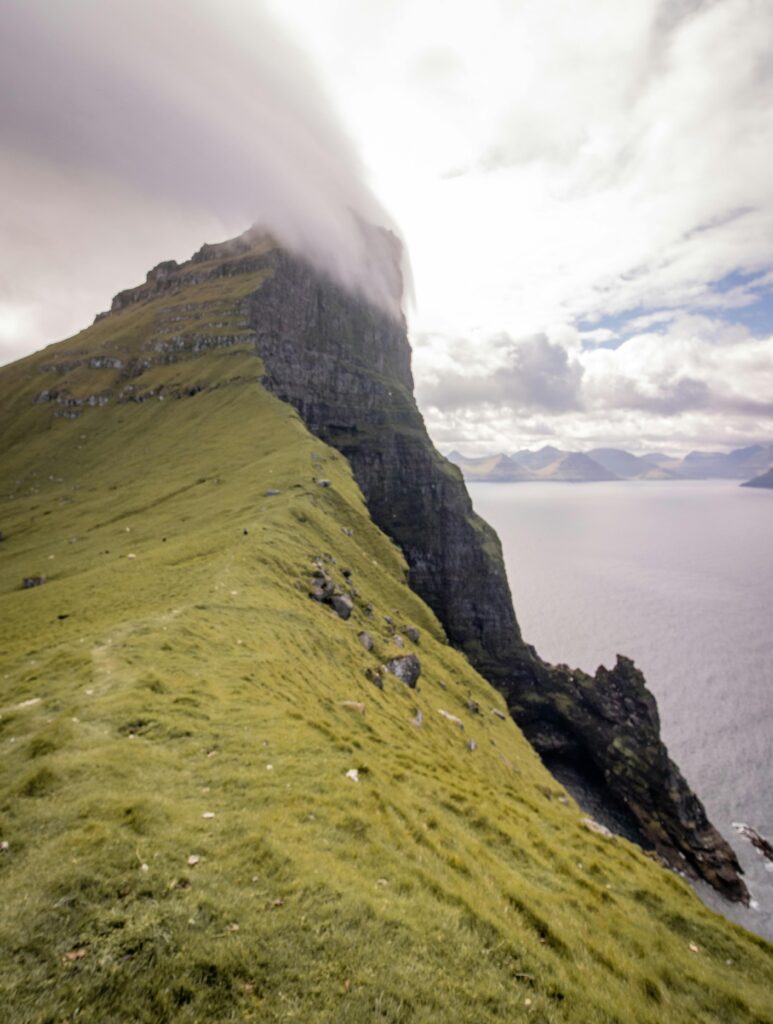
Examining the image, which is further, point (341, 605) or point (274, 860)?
point (341, 605)

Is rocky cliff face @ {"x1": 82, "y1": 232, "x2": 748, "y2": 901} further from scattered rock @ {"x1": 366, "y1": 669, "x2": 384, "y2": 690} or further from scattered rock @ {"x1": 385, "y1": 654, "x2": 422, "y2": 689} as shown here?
scattered rock @ {"x1": 366, "y1": 669, "x2": 384, "y2": 690}

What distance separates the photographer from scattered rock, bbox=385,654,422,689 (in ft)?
145

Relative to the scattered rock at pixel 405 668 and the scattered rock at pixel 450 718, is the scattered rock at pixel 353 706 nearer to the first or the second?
the scattered rock at pixel 405 668

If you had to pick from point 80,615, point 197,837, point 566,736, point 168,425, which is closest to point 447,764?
point 197,837

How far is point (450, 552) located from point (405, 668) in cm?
8342

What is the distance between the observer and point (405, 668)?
45.8m

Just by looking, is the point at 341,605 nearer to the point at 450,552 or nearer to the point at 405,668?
the point at 405,668

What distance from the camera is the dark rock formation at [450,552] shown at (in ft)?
277

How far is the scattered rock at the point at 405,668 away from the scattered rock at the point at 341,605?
21.3 ft

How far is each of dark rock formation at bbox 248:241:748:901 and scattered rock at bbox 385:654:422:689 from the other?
218 ft

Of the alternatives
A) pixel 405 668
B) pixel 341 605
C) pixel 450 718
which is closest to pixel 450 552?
pixel 405 668

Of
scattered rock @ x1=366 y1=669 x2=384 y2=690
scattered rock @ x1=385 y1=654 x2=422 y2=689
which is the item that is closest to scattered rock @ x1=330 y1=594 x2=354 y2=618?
scattered rock @ x1=385 y1=654 x2=422 y2=689

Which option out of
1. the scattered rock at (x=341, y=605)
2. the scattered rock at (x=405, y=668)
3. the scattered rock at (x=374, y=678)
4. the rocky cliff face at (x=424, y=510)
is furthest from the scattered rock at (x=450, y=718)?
the rocky cliff face at (x=424, y=510)

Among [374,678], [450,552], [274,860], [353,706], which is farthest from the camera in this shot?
[450,552]
